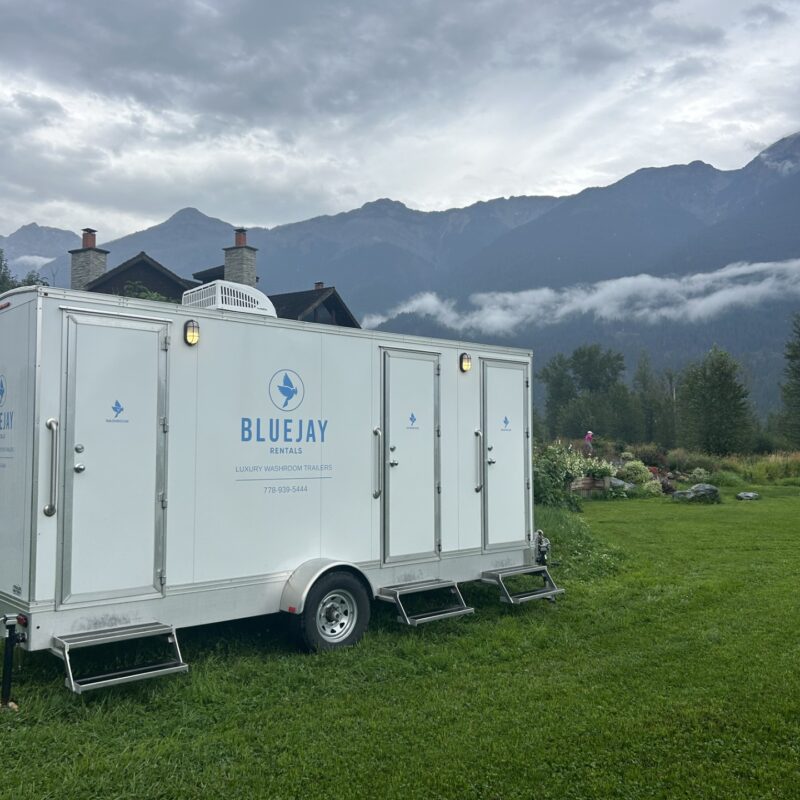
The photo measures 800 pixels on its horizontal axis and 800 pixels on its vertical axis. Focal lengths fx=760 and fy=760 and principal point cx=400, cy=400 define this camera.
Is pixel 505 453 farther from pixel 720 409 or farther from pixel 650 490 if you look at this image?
pixel 720 409

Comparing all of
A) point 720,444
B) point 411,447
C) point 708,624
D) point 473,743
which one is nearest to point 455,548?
point 411,447

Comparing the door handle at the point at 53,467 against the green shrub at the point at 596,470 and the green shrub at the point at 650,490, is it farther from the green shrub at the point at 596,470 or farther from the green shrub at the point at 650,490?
the green shrub at the point at 650,490

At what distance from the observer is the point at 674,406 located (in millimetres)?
57312

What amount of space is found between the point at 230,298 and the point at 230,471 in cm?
200

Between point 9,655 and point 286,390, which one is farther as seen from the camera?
point 286,390

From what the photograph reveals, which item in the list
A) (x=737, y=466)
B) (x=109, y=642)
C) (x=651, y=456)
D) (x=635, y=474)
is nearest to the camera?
(x=109, y=642)

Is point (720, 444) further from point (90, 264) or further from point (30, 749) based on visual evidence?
point (30, 749)

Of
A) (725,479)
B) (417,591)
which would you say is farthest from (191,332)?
(725,479)

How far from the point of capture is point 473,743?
4.95m

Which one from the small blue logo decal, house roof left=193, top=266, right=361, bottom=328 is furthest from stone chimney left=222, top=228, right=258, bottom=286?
the small blue logo decal

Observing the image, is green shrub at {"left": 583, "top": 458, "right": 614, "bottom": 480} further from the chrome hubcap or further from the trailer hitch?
the chrome hubcap

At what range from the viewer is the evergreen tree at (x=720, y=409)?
111ft

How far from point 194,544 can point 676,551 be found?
8.59m

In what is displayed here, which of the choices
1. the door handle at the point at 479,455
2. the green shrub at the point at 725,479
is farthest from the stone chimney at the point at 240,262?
the door handle at the point at 479,455
